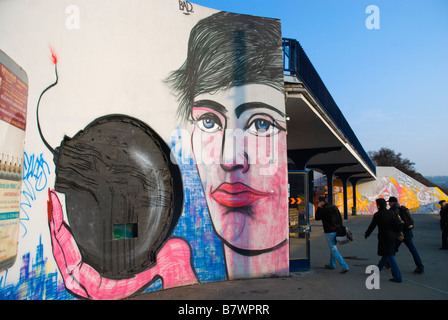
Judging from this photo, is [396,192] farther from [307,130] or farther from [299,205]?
[299,205]

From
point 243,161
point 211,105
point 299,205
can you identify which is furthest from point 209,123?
point 299,205

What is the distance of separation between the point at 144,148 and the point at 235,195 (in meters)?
2.22

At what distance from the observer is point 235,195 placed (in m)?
7.70

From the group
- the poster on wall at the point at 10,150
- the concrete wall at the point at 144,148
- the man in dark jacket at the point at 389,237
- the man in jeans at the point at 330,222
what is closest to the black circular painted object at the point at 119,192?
the concrete wall at the point at 144,148

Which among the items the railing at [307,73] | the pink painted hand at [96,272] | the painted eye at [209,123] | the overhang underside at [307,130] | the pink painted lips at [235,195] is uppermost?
the railing at [307,73]

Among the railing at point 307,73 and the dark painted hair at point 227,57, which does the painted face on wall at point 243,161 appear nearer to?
the dark painted hair at point 227,57

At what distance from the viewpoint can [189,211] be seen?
7090 mm

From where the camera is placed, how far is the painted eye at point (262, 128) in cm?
809

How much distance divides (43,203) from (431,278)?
7956 mm
